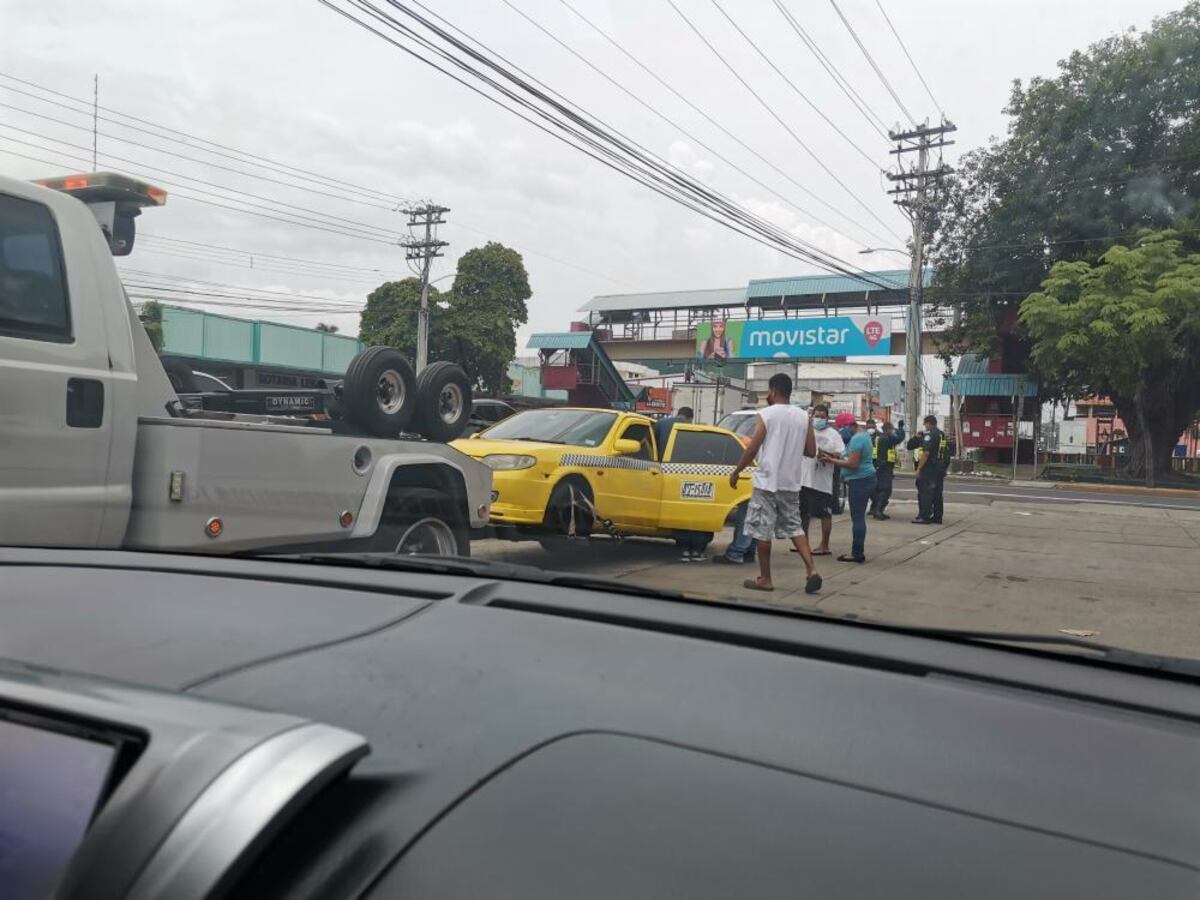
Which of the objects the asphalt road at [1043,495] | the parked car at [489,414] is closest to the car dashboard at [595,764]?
the parked car at [489,414]

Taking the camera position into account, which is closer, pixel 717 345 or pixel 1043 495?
pixel 1043 495

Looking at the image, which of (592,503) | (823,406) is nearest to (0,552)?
(592,503)

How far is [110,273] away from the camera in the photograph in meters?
4.16

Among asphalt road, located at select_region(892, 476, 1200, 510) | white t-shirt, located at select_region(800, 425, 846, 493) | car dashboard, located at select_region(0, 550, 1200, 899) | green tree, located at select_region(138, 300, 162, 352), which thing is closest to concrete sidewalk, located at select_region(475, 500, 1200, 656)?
white t-shirt, located at select_region(800, 425, 846, 493)

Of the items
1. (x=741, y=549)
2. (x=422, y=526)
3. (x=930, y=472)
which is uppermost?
(x=930, y=472)

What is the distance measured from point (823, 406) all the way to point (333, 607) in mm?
9242

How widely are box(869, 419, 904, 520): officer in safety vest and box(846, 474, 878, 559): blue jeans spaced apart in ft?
12.3

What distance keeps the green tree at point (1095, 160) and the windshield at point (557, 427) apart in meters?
3.58

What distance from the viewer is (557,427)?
886cm

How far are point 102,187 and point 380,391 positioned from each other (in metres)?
1.72

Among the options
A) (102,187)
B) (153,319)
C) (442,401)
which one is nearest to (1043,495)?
(442,401)

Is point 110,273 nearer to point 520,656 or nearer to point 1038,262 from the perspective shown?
point 520,656

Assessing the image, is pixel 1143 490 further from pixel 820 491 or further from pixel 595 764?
pixel 595 764

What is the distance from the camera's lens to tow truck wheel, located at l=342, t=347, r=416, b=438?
5.21 m
